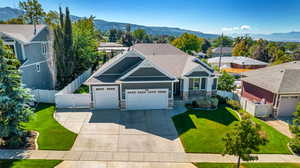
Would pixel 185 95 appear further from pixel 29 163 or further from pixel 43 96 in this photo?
pixel 43 96

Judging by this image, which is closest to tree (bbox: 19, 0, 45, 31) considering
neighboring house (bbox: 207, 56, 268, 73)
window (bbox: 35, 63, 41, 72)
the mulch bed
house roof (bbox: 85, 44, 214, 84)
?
window (bbox: 35, 63, 41, 72)

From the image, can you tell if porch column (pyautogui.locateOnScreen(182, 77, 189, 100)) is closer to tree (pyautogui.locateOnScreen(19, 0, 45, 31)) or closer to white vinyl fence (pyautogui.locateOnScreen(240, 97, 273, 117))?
white vinyl fence (pyautogui.locateOnScreen(240, 97, 273, 117))

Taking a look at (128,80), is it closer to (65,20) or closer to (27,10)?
(65,20)

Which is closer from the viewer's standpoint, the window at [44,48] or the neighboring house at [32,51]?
the neighboring house at [32,51]

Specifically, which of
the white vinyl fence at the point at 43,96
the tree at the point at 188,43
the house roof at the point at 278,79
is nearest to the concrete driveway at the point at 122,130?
the white vinyl fence at the point at 43,96

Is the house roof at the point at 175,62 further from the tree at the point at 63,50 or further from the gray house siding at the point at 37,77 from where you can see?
the gray house siding at the point at 37,77

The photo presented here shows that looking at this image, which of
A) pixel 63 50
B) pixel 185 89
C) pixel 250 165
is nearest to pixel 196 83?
pixel 185 89

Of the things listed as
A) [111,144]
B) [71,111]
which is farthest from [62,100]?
[111,144]
